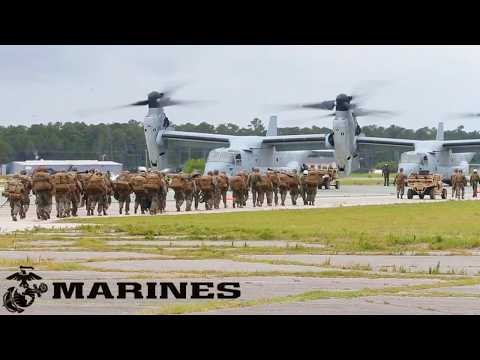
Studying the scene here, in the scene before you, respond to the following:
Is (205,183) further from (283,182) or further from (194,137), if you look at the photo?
(194,137)

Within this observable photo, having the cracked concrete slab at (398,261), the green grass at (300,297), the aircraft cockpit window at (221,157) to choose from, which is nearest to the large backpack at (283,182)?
the aircraft cockpit window at (221,157)

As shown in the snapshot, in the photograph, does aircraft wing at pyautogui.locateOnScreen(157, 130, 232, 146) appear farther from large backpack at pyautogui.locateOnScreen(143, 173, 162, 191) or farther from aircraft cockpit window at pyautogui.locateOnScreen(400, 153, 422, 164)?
large backpack at pyautogui.locateOnScreen(143, 173, 162, 191)

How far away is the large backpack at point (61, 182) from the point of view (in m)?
30.9

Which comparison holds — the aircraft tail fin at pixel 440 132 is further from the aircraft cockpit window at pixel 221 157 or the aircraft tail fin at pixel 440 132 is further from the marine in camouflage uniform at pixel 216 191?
the marine in camouflage uniform at pixel 216 191

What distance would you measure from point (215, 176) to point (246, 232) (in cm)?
1348

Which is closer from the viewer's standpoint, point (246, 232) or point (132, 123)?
point (246, 232)

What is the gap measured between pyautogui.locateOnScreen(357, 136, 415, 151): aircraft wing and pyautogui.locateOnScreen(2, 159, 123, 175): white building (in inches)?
913

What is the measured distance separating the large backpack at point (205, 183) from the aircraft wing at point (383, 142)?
31786 mm

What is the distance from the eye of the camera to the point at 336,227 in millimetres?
27312

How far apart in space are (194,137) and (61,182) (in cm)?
4062

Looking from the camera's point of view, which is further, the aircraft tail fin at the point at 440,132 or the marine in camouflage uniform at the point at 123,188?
the aircraft tail fin at the point at 440,132
